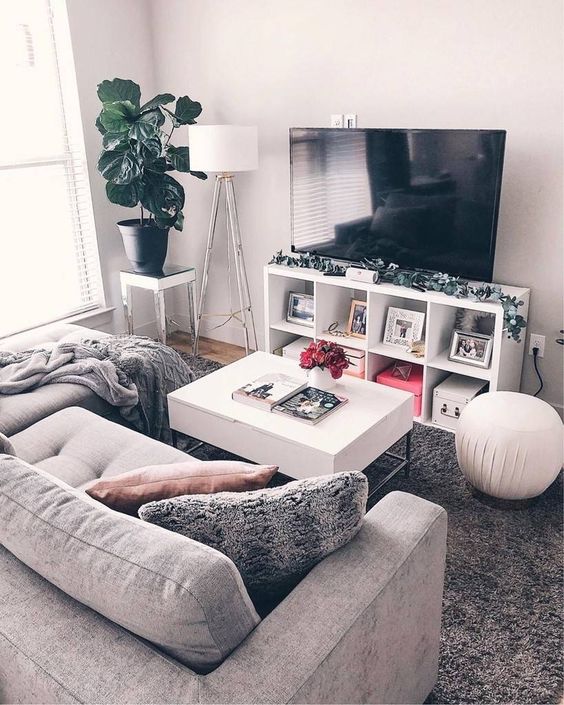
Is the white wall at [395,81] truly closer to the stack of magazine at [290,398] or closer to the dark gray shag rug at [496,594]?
the dark gray shag rug at [496,594]

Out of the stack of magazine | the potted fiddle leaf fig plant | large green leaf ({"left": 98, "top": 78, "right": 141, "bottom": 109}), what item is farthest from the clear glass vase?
large green leaf ({"left": 98, "top": 78, "right": 141, "bottom": 109})

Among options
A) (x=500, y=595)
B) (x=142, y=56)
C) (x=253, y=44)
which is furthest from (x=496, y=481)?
(x=142, y=56)

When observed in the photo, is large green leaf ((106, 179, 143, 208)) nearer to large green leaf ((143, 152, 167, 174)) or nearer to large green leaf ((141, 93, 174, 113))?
large green leaf ((143, 152, 167, 174))

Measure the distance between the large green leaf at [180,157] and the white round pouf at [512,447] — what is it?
7.48ft

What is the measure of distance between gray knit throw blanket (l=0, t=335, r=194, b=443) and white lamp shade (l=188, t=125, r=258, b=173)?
1076 millimetres

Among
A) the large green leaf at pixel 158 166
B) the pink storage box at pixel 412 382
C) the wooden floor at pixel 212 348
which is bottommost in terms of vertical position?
the wooden floor at pixel 212 348

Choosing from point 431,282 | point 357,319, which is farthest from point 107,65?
point 431,282

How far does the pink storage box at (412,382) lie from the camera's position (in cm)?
347

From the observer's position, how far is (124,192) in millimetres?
3910

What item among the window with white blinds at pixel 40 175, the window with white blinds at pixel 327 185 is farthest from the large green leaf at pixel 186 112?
the window with white blinds at pixel 327 185

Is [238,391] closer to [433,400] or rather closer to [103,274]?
[433,400]

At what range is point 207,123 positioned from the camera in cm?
427

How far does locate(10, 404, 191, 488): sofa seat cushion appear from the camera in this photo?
2.23 m

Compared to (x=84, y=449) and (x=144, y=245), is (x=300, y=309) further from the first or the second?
(x=84, y=449)
